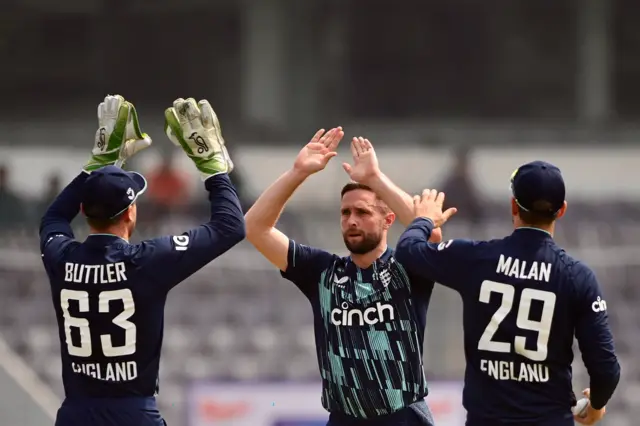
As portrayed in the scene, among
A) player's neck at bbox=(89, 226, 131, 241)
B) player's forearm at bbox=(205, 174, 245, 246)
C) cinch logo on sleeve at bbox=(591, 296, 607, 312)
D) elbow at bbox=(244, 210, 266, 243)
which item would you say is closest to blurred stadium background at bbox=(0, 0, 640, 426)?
elbow at bbox=(244, 210, 266, 243)

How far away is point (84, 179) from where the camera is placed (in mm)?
5910

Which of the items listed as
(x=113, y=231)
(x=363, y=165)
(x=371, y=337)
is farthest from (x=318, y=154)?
(x=113, y=231)

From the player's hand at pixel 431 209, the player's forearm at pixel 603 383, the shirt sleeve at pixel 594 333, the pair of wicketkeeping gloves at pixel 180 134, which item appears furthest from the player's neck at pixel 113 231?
the player's forearm at pixel 603 383

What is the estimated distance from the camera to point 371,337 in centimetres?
591

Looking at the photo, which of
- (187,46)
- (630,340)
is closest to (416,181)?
(187,46)

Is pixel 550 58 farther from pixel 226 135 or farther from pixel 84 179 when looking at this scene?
pixel 84 179

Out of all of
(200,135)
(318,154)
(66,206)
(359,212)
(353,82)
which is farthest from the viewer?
(353,82)

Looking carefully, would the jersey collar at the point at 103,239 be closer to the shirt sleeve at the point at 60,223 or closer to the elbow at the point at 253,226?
Answer: the shirt sleeve at the point at 60,223

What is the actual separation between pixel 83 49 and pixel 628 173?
7.76 meters

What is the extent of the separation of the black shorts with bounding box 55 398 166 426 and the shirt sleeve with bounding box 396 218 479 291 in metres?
1.20

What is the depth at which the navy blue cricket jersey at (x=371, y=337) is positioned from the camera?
586cm

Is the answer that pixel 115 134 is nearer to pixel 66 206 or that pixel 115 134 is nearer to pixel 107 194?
pixel 66 206

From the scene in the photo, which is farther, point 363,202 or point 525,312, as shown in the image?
point 363,202

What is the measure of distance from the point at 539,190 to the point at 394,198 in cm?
79
